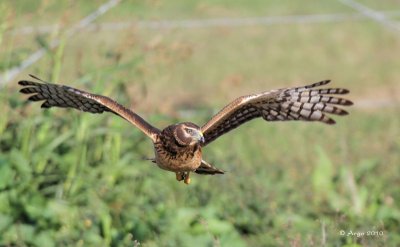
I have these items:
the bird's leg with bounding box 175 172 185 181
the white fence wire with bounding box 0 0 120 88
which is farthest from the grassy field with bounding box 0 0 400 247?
the bird's leg with bounding box 175 172 185 181

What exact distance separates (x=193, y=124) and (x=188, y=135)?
0.06 meters

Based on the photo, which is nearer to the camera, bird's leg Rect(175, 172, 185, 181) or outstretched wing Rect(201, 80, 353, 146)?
bird's leg Rect(175, 172, 185, 181)

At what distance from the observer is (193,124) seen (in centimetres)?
487

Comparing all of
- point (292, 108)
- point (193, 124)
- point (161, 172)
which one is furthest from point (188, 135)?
point (161, 172)

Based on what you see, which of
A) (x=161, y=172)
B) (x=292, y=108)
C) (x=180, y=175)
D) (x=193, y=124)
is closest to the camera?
(x=193, y=124)

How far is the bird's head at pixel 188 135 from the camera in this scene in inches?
191

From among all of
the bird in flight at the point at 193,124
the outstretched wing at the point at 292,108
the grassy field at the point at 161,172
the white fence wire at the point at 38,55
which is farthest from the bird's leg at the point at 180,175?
the white fence wire at the point at 38,55

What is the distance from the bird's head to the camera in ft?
15.9

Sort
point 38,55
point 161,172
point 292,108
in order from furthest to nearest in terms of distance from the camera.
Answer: point 38,55, point 161,172, point 292,108

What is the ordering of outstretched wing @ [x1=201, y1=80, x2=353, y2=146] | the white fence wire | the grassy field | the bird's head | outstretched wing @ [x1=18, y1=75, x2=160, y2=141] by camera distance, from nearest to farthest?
1. the bird's head
2. outstretched wing @ [x1=18, y1=75, x2=160, y2=141]
3. outstretched wing @ [x1=201, y1=80, x2=353, y2=146]
4. the grassy field
5. the white fence wire

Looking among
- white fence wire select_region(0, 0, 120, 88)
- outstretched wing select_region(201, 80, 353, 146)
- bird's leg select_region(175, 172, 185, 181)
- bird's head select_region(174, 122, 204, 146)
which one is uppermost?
white fence wire select_region(0, 0, 120, 88)

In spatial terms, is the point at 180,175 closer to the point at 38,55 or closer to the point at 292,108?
the point at 292,108

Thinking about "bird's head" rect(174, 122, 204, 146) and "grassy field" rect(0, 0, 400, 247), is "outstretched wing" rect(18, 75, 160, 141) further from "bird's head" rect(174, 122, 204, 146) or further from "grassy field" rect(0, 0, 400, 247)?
"grassy field" rect(0, 0, 400, 247)

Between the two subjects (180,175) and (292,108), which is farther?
(292,108)
